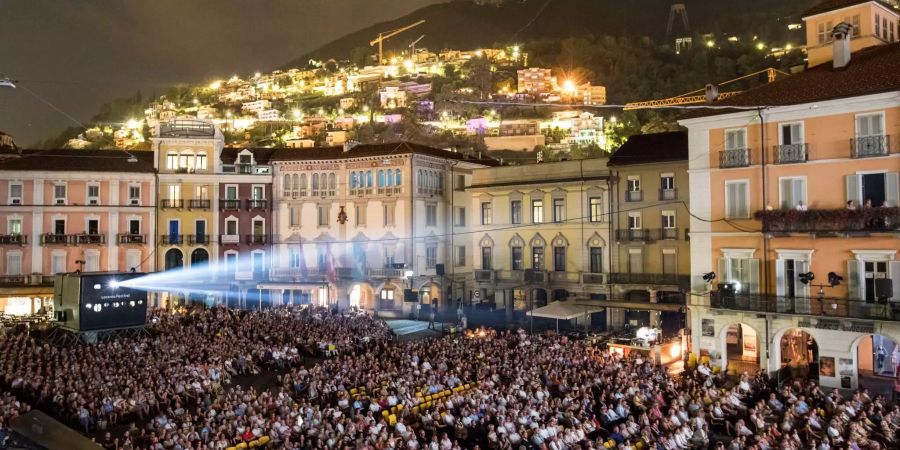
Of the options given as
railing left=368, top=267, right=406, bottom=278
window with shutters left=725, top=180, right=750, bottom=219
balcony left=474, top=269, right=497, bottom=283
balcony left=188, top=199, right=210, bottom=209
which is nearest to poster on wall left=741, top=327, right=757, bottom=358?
window with shutters left=725, top=180, right=750, bottom=219

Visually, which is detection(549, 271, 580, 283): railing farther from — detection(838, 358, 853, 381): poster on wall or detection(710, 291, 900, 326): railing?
detection(838, 358, 853, 381): poster on wall

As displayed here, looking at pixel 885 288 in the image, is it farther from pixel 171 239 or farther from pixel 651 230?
pixel 171 239

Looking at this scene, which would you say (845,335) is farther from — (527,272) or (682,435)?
(527,272)

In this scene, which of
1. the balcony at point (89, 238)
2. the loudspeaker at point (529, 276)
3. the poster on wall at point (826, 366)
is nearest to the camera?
the poster on wall at point (826, 366)

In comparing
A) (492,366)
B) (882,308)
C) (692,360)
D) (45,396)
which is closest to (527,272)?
(692,360)

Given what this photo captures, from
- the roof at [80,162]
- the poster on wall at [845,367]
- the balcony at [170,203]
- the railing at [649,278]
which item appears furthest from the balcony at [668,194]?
the roof at [80,162]

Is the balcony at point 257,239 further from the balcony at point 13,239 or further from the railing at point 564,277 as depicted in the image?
the railing at point 564,277

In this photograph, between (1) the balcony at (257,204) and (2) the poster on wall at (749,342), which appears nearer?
(2) the poster on wall at (749,342)
